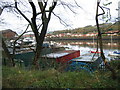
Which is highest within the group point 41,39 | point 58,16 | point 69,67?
point 58,16

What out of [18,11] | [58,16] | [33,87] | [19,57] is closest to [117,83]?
[33,87]

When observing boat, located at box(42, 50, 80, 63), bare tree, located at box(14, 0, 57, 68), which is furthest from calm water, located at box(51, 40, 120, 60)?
bare tree, located at box(14, 0, 57, 68)

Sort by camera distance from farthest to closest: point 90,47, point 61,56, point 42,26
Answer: point 90,47 → point 61,56 → point 42,26

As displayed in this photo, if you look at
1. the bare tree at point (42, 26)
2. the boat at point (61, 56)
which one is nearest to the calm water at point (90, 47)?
the boat at point (61, 56)

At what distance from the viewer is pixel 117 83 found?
301cm

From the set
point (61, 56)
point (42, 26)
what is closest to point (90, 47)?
point (61, 56)

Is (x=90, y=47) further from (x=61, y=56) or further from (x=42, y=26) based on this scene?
(x=42, y=26)

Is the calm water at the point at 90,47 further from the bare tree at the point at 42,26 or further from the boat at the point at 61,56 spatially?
the bare tree at the point at 42,26

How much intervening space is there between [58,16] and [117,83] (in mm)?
4570

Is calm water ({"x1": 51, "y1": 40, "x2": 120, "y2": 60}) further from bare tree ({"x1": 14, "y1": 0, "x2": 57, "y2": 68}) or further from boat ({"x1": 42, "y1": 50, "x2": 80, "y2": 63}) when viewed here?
bare tree ({"x1": 14, "y1": 0, "x2": 57, "y2": 68})

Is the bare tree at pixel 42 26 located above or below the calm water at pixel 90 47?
above

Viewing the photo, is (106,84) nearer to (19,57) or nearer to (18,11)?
(18,11)

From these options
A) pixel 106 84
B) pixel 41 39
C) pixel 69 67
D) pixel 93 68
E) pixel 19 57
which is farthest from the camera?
pixel 19 57

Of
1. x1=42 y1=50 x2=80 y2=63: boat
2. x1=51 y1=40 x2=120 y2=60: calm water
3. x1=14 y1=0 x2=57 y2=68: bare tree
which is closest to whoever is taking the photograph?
x1=14 y1=0 x2=57 y2=68: bare tree
